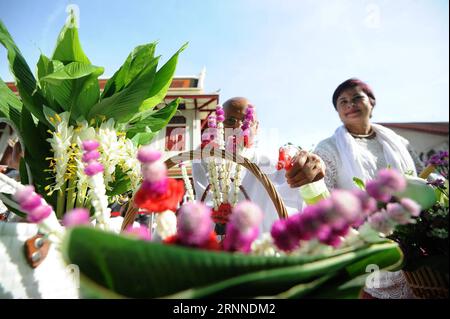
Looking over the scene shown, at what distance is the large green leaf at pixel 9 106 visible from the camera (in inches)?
24.0

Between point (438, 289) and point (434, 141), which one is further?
point (434, 141)

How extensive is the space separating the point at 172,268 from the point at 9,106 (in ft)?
2.17

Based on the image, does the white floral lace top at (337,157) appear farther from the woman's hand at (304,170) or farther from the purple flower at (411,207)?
the purple flower at (411,207)

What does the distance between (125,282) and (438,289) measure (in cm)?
42

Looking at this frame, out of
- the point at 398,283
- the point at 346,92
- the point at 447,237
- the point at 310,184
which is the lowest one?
the point at 398,283

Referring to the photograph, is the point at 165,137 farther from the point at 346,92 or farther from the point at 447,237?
the point at 447,237

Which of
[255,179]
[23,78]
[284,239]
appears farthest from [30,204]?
[255,179]

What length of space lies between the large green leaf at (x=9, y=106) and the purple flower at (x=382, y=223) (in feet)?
2.39

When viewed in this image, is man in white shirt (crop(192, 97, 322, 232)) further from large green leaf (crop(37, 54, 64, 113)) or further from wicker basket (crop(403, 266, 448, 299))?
large green leaf (crop(37, 54, 64, 113))

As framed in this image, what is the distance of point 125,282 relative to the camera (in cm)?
23

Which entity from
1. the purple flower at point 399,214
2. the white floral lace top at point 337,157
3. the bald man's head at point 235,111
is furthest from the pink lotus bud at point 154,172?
the bald man's head at point 235,111

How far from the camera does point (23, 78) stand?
1.96 ft

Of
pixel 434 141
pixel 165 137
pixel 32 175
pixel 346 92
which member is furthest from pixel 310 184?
pixel 434 141

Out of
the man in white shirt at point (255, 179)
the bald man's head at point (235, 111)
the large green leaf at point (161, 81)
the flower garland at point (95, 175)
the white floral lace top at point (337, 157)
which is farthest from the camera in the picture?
the bald man's head at point (235, 111)
